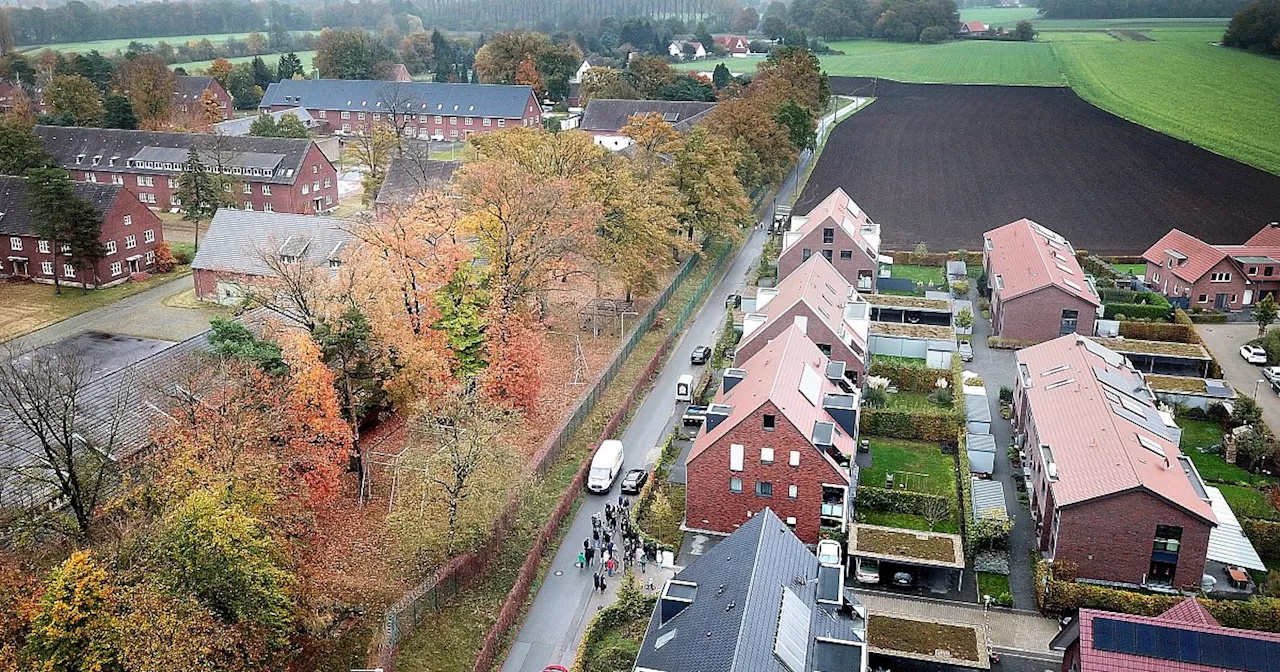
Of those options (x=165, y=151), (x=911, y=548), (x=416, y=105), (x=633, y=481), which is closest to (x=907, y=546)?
(x=911, y=548)

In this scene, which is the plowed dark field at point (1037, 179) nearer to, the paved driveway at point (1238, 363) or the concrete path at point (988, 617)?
the paved driveway at point (1238, 363)

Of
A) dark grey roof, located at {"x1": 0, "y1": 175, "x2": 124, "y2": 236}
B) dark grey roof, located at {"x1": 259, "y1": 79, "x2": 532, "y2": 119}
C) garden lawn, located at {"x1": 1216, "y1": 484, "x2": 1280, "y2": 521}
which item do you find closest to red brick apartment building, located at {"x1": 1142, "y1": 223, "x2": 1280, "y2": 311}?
garden lawn, located at {"x1": 1216, "y1": 484, "x2": 1280, "y2": 521}

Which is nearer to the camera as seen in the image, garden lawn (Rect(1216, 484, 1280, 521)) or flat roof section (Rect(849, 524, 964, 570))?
flat roof section (Rect(849, 524, 964, 570))

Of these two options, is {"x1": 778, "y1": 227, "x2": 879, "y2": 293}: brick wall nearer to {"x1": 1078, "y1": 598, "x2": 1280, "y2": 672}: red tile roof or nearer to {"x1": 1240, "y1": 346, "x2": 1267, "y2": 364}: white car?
{"x1": 1240, "y1": 346, "x2": 1267, "y2": 364}: white car

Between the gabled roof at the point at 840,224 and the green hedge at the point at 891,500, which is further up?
the gabled roof at the point at 840,224

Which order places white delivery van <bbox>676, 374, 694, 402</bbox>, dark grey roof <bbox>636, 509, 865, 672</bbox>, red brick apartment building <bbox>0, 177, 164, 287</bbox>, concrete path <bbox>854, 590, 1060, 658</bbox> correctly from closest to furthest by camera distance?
dark grey roof <bbox>636, 509, 865, 672</bbox> < concrete path <bbox>854, 590, 1060, 658</bbox> < white delivery van <bbox>676, 374, 694, 402</bbox> < red brick apartment building <bbox>0, 177, 164, 287</bbox>

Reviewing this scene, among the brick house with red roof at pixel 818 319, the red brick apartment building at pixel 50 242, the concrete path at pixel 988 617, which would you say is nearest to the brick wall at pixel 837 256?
the brick house with red roof at pixel 818 319

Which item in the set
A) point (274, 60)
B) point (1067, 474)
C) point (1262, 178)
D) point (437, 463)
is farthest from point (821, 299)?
point (274, 60)
